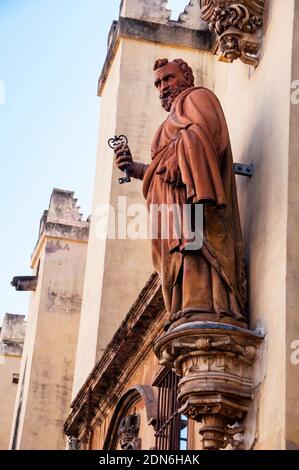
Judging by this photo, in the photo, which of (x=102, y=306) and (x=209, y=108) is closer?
(x=209, y=108)

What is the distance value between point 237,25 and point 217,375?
11.9 feet

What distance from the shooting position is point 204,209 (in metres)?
11.3

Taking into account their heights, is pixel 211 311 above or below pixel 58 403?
below

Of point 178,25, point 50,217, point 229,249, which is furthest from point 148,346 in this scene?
point 50,217

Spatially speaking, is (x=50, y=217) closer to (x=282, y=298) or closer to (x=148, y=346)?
(x=148, y=346)

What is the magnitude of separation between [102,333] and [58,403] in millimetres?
5495

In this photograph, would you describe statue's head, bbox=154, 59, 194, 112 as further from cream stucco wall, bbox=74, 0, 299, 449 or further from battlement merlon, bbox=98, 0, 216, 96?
battlement merlon, bbox=98, 0, 216, 96

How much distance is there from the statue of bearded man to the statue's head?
531mm

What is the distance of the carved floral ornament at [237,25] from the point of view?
12.3 meters

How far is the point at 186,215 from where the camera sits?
11.3 meters

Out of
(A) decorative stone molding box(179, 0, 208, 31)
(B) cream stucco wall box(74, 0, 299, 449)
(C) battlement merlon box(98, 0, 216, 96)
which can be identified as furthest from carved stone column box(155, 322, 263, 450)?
(A) decorative stone molding box(179, 0, 208, 31)

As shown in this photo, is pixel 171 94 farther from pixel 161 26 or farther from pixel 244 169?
pixel 161 26

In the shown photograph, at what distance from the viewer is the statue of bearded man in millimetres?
11086

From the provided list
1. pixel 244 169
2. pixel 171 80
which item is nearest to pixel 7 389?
pixel 171 80
